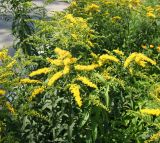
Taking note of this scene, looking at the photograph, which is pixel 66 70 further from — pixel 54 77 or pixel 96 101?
pixel 96 101

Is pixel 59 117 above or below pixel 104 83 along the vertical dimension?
below

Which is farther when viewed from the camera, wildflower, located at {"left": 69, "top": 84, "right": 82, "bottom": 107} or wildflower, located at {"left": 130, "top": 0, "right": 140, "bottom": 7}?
wildflower, located at {"left": 130, "top": 0, "right": 140, "bottom": 7}

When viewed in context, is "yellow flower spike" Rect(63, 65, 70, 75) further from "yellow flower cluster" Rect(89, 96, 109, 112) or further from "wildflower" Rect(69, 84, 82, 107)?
"yellow flower cluster" Rect(89, 96, 109, 112)

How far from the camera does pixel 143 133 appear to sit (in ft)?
12.7

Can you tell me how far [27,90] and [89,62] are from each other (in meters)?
0.86

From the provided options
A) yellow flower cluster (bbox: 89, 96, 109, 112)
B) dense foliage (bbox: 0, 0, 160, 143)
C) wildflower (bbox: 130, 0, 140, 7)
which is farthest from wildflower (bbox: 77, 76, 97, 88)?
wildflower (bbox: 130, 0, 140, 7)

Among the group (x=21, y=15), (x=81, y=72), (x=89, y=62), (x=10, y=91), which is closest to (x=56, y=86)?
(x=81, y=72)

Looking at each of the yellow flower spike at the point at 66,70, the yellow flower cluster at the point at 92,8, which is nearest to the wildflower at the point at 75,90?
the yellow flower spike at the point at 66,70

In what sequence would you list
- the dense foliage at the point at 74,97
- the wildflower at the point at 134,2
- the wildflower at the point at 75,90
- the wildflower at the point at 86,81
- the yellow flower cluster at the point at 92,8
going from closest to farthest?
the wildflower at the point at 75,90
the wildflower at the point at 86,81
the dense foliage at the point at 74,97
the yellow flower cluster at the point at 92,8
the wildflower at the point at 134,2

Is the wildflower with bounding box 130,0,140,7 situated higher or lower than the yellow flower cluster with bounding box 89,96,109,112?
higher

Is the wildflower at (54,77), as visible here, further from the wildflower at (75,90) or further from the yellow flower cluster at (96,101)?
the yellow flower cluster at (96,101)

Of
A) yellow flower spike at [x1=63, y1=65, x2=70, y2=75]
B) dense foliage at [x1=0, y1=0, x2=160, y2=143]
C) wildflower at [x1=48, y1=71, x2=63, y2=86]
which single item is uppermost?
yellow flower spike at [x1=63, y1=65, x2=70, y2=75]

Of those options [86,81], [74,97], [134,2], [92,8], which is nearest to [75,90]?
[86,81]

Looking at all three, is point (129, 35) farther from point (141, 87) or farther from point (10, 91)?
point (10, 91)
